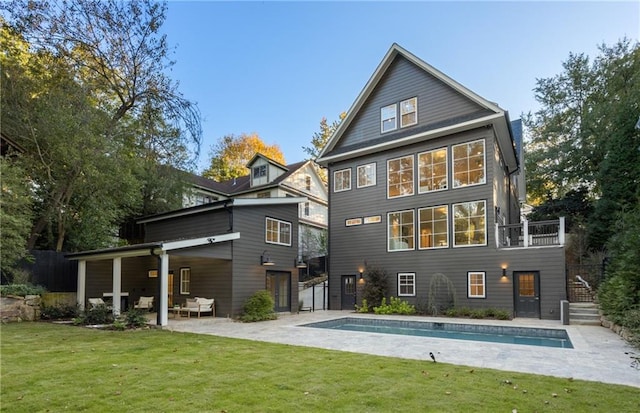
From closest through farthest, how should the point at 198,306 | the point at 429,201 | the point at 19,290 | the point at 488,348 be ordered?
the point at 488,348 → the point at 19,290 → the point at 198,306 → the point at 429,201

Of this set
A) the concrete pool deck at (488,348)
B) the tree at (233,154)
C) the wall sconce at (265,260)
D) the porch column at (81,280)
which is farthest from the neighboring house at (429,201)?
the tree at (233,154)

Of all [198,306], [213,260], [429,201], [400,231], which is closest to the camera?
[198,306]

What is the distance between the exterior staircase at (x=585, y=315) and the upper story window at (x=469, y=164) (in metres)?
5.40

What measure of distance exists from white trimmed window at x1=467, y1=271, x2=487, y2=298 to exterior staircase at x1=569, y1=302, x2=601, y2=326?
282 cm

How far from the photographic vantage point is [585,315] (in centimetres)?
1276

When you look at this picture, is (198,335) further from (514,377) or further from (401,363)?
(514,377)

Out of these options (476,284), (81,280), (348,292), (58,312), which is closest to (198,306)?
(58,312)

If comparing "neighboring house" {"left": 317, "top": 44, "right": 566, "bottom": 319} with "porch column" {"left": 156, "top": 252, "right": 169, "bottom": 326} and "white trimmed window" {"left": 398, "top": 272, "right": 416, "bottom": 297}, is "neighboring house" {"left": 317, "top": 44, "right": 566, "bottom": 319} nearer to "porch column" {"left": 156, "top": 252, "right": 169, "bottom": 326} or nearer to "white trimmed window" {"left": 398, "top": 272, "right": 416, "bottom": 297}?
"white trimmed window" {"left": 398, "top": 272, "right": 416, "bottom": 297}

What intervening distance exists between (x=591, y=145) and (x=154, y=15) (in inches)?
968

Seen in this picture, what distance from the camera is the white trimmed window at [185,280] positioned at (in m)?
15.4

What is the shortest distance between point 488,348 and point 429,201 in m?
8.89

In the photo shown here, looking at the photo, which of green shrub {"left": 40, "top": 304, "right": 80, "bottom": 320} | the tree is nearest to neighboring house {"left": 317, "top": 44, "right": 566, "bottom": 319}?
green shrub {"left": 40, "top": 304, "right": 80, "bottom": 320}

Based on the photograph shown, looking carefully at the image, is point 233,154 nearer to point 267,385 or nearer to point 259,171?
point 259,171

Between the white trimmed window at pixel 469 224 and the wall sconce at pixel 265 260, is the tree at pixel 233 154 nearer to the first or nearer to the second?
the wall sconce at pixel 265 260
